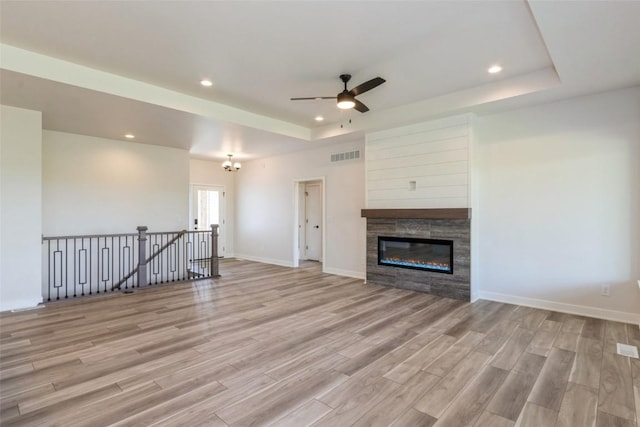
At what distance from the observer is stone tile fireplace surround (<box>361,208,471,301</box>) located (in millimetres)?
5027

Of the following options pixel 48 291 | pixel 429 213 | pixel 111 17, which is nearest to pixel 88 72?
pixel 111 17

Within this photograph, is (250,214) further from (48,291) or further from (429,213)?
(429,213)

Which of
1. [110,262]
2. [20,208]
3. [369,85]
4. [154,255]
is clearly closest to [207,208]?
[154,255]

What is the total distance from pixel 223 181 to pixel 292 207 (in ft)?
9.73

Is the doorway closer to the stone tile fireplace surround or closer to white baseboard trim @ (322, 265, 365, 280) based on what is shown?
white baseboard trim @ (322, 265, 365, 280)

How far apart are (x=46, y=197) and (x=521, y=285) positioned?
8.27 metres

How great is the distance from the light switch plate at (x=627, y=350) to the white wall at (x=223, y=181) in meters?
9.03

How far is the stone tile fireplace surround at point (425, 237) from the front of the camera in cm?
503

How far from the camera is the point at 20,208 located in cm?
454

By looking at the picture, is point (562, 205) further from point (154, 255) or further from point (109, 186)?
point (109, 186)

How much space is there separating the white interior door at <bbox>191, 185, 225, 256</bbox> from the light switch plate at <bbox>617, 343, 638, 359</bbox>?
9.06m

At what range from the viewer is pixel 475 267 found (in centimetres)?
511

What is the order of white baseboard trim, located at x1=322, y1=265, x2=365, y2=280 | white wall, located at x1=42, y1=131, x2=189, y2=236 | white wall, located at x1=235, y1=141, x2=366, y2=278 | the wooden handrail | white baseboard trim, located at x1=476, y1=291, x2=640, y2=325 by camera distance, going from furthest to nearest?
white wall, located at x1=235, y1=141, x2=366, y2=278, white baseboard trim, located at x1=322, y1=265, x2=365, y2=280, the wooden handrail, white wall, located at x1=42, y1=131, x2=189, y2=236, white baseboard trim, located at x1=476, y1=291, x2=640, y2=325

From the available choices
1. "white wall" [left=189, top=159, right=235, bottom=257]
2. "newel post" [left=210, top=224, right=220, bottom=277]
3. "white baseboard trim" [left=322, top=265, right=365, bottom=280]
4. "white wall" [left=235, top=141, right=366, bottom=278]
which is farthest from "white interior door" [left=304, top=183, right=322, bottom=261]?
"newel post" [left=210, top=224, right=220, bottom=277]
